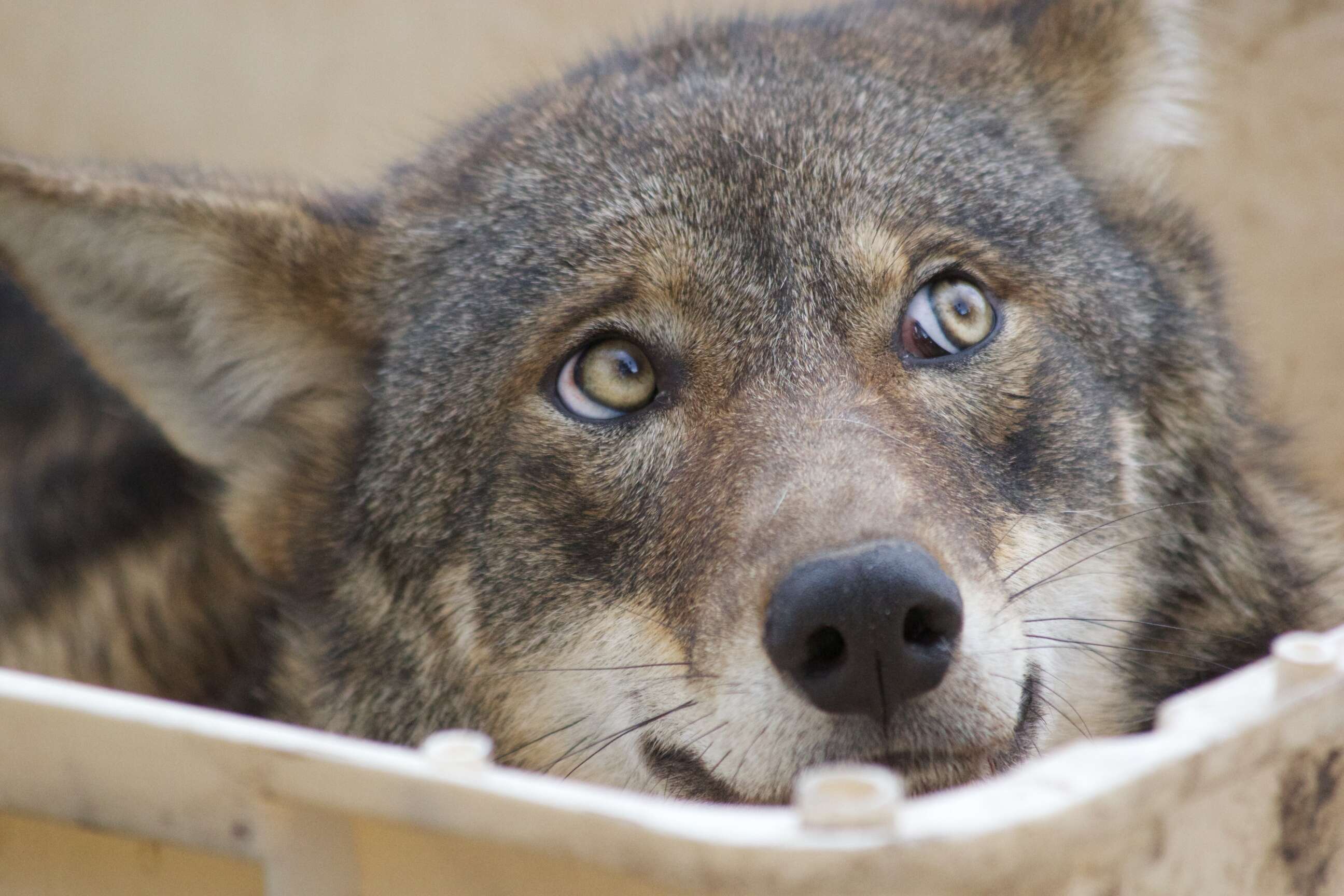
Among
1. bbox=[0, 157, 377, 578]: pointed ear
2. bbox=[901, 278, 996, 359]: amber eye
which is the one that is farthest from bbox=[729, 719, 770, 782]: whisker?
bbox=[0, 157, 377, 578]: pointed ear

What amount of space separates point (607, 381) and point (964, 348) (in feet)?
2.57

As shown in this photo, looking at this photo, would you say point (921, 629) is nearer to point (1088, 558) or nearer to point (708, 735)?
point (708, 735)

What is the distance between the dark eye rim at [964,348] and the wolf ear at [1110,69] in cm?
69

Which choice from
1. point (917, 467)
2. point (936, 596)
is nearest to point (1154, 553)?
point (917, 467)

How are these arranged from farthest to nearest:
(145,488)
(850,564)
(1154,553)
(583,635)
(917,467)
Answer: (145,488), (1154,553), (583,635), (917,467), (850,564)

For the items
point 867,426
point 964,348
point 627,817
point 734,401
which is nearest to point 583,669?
point 734,401

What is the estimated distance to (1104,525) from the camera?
2.95 m

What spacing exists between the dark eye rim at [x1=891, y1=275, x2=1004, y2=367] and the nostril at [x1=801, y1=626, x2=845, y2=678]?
2.66ft

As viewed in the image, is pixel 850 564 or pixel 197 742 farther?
pixel 850 564

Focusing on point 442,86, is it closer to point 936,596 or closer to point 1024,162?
point 1024,162

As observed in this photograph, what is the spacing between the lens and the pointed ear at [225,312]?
3146 millimetres

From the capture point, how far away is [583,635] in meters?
2.88

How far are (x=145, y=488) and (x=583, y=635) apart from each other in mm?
2278

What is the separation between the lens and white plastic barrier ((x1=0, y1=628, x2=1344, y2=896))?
4.88 ft
